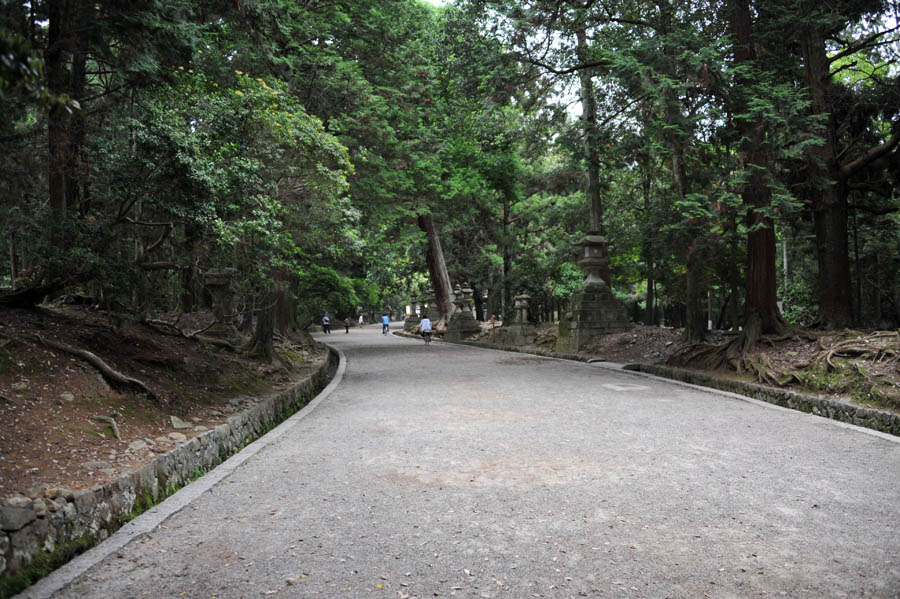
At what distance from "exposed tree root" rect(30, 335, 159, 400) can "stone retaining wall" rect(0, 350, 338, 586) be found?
4.28 feet

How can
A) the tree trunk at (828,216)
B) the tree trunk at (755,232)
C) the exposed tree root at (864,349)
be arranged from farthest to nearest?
the tree trunk at (828,216), the tree trunk at (755,232), the exposed tree root at (864,349)

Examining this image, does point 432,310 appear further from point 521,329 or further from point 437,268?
point 521,329

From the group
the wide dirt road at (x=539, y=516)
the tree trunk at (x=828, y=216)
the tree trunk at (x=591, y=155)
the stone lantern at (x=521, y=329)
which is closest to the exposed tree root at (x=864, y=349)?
the wide dirt road at (x=539, y=516)

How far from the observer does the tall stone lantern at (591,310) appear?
18.8m

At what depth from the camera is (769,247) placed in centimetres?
1238

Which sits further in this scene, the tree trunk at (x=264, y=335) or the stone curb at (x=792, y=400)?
the tree trunk at (x=264, y=335)

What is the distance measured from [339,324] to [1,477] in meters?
61.3

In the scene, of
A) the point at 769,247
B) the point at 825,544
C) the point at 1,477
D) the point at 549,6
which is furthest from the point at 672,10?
the point at 1,477

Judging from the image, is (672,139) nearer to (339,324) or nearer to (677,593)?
(677,593)

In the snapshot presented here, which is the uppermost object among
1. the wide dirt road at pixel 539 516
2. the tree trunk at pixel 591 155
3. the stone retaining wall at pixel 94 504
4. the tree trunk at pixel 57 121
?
the tree trunk at pixel 591 155

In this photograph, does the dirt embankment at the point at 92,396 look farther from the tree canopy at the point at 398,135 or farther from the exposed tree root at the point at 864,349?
the exposed tree root at the point at 864,349

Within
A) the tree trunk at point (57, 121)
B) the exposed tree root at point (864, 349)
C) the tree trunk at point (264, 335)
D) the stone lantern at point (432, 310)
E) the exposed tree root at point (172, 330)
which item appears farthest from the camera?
the stone lantern at point (432, 310)

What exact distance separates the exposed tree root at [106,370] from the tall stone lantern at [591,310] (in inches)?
563

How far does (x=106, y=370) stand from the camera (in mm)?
6809
